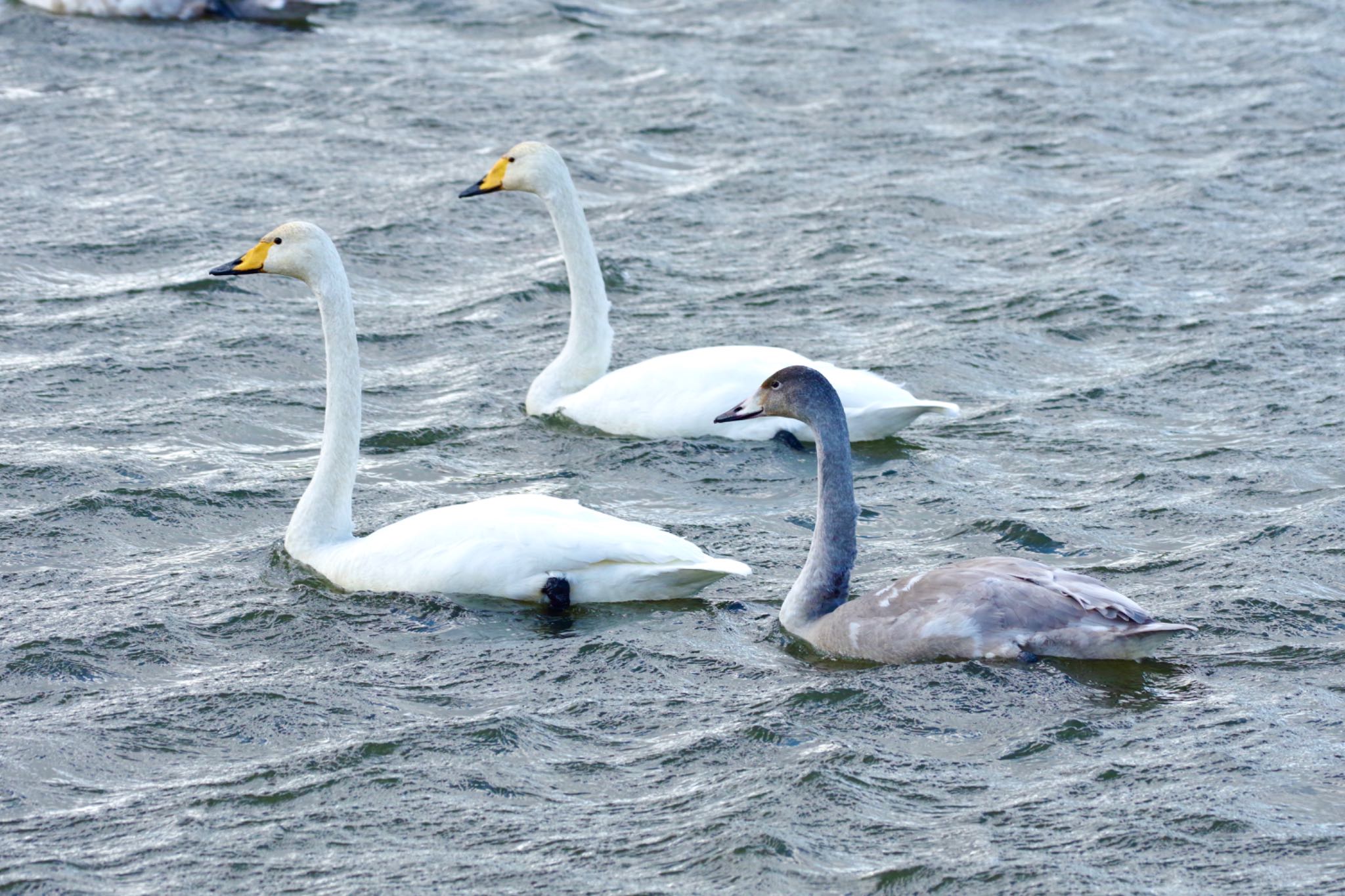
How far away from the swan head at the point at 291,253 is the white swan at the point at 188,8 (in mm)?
10392

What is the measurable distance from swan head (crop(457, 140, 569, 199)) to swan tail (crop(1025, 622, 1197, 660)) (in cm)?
482

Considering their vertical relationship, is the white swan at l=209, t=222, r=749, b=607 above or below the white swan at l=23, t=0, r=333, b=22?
below

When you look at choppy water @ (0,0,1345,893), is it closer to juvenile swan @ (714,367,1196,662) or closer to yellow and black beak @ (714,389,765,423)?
juvenile swan @ (714,367,1196,662)

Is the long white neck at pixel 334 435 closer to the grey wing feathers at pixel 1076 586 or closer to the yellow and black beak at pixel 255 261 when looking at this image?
the yellow and black beak at pixel 255 261

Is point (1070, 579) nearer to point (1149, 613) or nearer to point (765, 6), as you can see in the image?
point (1149, 613)

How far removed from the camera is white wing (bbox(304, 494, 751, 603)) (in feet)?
25.3

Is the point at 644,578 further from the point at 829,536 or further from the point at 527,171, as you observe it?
the point at 527,171

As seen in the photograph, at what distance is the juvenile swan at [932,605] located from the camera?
6.96 metres

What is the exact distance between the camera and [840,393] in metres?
9.48

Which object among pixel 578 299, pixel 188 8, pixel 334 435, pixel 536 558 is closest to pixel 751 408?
pixel 536 558

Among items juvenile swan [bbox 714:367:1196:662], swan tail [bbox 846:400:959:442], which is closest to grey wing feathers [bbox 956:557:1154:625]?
juvenile swan [bbox 714:367:1196:662]

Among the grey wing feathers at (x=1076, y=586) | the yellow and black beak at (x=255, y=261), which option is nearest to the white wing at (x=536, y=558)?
the grey wing feathers at (x=1076, y=586)

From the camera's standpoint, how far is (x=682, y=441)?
389 inches

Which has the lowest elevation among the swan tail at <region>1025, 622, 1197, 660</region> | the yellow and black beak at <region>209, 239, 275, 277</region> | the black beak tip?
the swan tail at <region>1025, 622, 1197, 660</region>
